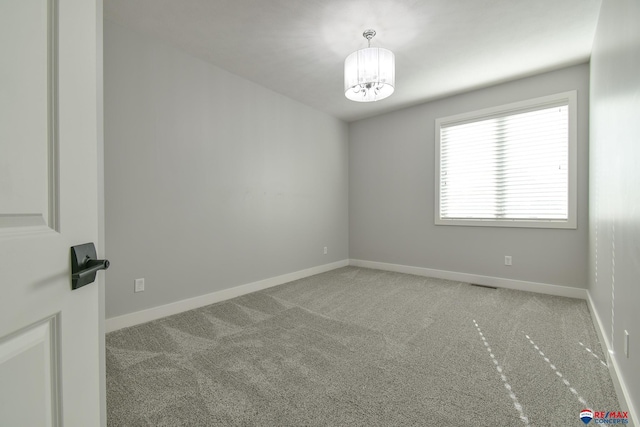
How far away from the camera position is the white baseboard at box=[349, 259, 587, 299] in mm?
3254

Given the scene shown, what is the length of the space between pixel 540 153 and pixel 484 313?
7.03ft

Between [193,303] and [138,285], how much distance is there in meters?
0.58

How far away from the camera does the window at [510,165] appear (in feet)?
10.8

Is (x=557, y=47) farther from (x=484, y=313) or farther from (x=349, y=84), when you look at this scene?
(x=484, y=313)

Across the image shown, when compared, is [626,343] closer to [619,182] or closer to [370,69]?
[619,182]

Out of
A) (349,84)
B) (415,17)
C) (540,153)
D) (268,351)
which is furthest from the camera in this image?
(540,153)

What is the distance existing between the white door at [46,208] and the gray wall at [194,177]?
215 cm

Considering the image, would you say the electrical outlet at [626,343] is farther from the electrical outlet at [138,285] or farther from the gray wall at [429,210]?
the electrical outlet at [138,285]

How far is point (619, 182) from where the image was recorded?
1620 millimetres

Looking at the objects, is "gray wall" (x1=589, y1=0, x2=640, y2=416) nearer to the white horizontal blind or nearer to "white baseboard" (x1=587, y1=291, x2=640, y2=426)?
"white baseboard" (x1=587, y1=291, x2=640, y2=426)

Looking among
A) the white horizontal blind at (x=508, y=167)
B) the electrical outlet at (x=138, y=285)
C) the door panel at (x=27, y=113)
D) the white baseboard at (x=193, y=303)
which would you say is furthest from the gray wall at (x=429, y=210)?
the door panel at (x=27, y=113)

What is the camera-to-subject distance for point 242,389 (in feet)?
5.33

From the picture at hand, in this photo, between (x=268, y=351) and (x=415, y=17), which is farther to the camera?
(x=415, y=17)

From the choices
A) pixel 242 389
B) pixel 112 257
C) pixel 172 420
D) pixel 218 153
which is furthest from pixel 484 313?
pixel 112 257
